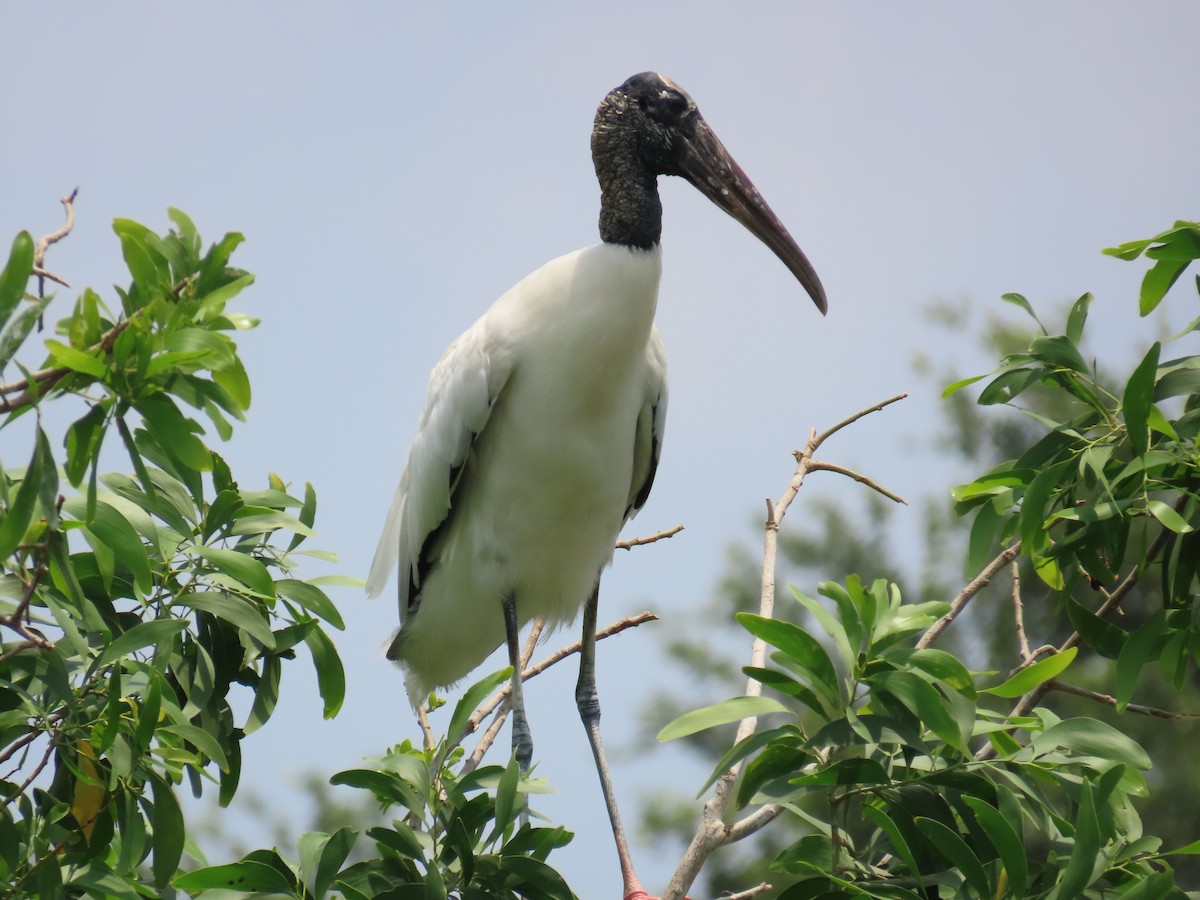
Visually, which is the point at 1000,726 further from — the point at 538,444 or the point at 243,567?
the point at 538,444

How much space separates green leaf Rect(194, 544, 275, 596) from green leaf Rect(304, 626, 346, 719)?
0.94 ft

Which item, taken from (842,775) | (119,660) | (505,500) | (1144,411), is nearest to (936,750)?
→ (842,775)

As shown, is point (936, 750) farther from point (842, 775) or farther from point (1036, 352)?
point (1036, 352)

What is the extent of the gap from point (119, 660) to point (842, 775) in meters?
1.08

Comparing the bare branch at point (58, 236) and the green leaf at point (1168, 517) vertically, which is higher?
the bare branch at point (58, 236)

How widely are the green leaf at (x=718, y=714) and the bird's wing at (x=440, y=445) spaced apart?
173cm

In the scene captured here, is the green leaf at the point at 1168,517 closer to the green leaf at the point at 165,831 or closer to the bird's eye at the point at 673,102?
the green leaf at the point at 165,831

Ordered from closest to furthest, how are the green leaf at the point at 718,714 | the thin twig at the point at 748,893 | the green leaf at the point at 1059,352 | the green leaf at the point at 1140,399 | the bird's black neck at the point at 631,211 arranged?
the green leaf at the point at 718,714, the green leaf at the point at 1140,399, the green leaf at the point at 1059,352, the thin twig at the point at 748,893, the bird's black neck at the point at 631,211

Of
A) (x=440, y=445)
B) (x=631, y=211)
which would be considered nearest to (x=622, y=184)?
(x=631, y=211)

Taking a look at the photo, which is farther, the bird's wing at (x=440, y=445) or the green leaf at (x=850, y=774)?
the bird's wing at (x=440, y=445)

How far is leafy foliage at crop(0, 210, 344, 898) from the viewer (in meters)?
1.54

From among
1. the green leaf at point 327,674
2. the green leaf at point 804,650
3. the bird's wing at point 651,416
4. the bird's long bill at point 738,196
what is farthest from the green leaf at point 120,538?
the bird's long bill at point 738,196

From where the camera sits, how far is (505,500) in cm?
361

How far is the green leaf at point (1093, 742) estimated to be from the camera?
1.98 metres
